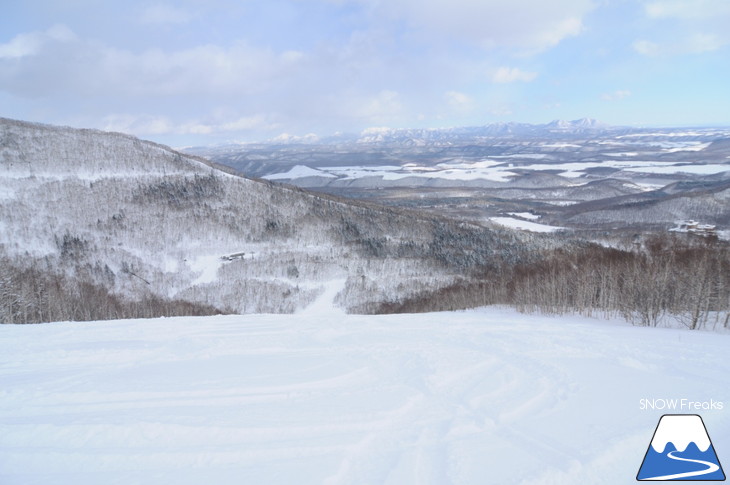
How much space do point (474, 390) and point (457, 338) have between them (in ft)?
12.9

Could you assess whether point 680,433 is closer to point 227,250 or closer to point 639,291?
point 639,291

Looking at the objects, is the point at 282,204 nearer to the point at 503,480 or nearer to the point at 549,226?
the point at 549,226

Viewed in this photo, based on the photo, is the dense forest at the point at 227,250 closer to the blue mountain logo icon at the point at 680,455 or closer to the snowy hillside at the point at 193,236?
the snowy hillside at the point at 193,236

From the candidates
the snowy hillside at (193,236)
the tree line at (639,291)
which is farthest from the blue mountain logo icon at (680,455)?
the snowy hillside at (193,236)

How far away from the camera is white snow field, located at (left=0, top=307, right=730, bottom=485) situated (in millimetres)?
5516

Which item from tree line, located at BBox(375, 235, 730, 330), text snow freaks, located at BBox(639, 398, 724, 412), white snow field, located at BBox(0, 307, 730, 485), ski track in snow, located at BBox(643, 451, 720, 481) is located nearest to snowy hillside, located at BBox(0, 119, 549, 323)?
tree line, located at BBox(375, 235, 730, 330)

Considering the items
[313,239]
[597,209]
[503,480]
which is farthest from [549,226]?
[503,480]

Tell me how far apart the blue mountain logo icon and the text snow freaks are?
2.65 feet

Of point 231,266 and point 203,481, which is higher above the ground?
point 203,481

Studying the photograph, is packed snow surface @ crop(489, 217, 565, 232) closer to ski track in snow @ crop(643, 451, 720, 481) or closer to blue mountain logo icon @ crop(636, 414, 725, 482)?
blue mountain logo icon @ crop(636, 414, 725, 482)

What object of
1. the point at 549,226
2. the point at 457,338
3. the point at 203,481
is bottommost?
the point at 549,226

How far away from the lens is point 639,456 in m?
5.61

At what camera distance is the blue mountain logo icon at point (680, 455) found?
516cm

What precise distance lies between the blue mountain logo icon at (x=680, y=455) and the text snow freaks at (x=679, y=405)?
81 cm
